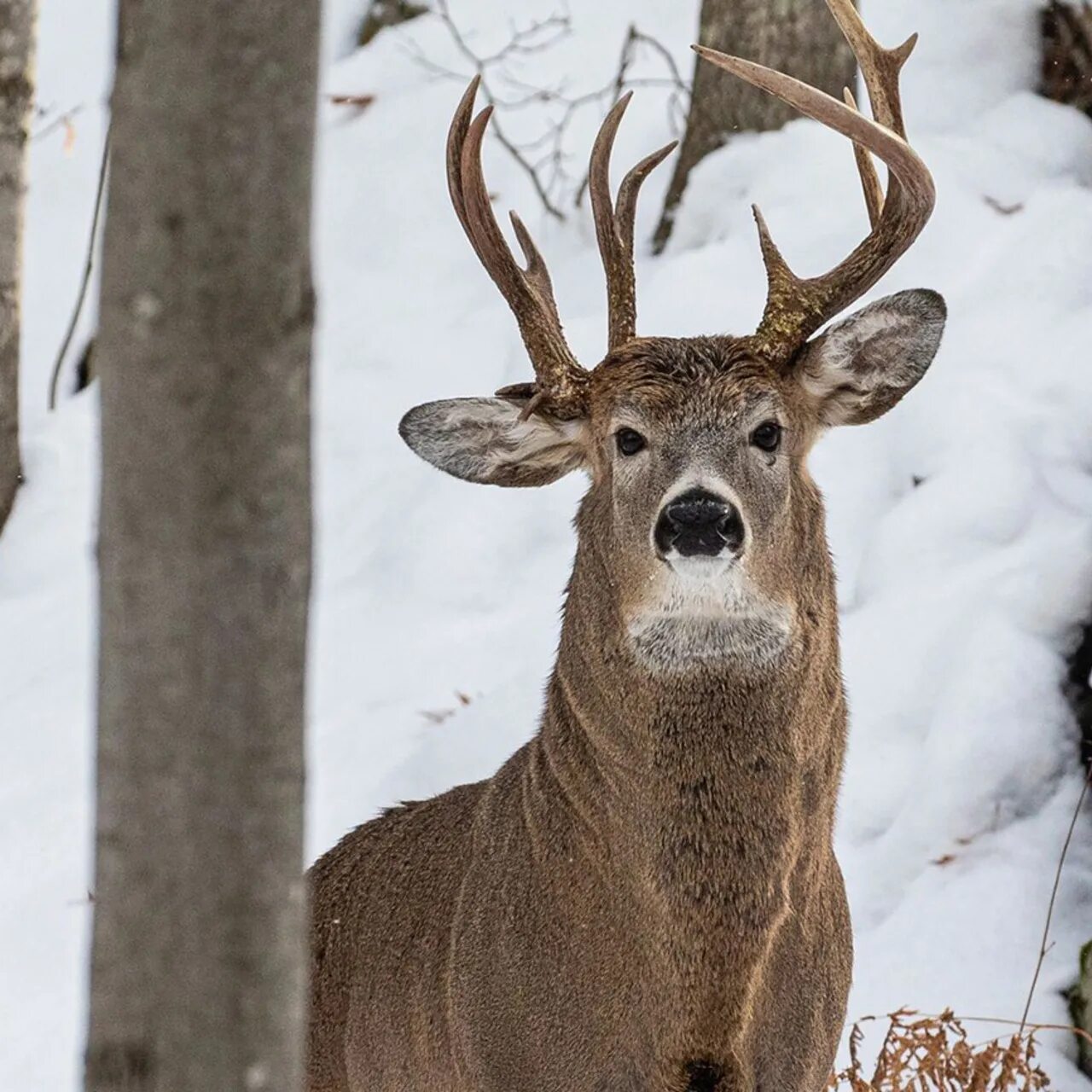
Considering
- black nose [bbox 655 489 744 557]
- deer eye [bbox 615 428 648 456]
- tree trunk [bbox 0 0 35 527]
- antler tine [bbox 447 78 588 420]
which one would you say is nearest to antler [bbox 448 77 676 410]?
antler tine [bbox 447 78 588 420]

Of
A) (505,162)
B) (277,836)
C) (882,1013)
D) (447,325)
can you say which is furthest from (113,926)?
(505,162)

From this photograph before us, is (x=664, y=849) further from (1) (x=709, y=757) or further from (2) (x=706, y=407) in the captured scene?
(2) (x=706, y=407)

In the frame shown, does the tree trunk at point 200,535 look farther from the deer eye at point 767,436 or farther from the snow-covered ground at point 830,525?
the snow-covered ground at point 830,525

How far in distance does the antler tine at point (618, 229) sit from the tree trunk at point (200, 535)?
2864 millimetres

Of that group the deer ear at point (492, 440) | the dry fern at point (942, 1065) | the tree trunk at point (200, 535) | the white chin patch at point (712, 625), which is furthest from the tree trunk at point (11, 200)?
the tree trunk at point (200, 535)

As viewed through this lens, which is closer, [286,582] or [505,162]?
[286,582]

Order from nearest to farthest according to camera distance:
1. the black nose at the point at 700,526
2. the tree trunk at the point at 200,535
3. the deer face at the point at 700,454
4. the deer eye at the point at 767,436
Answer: the tree trunk at the point at 200,535, the black nose at the point at 700,526, the deer face at the point at 700,454, the deer eye at the point at 767,436

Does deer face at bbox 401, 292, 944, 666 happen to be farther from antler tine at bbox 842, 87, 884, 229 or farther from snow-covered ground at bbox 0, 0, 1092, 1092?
snow-covered ground at bbox 0, 0, 1092, 1092

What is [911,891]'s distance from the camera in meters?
5.83

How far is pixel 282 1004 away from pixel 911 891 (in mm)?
4459

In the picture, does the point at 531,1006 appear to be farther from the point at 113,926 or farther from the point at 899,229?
the point at 113,926

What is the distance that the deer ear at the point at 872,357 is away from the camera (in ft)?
14.0

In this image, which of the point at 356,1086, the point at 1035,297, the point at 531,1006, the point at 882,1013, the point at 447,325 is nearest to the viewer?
the point at 531,1006

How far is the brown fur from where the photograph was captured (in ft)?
12.3
